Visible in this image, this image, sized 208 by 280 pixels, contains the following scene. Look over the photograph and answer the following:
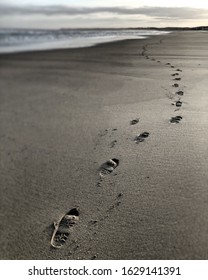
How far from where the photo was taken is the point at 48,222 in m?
1.58

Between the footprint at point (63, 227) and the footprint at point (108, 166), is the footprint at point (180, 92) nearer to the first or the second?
the footprint at point (108, 166)

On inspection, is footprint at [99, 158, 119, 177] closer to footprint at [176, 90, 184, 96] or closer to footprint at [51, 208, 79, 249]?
footprint at [51, 208, 79, 249]

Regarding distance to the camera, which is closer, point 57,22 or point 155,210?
point 155,210

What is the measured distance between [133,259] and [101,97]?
1262mm

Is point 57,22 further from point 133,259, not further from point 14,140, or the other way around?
point 133,259

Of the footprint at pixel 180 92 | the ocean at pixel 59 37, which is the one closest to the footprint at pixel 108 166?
the footprint at pixel 180 92

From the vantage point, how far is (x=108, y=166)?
5.88ft

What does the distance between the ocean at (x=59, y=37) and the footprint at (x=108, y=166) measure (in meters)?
0.64

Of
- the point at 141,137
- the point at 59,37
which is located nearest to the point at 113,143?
the point at 141,137

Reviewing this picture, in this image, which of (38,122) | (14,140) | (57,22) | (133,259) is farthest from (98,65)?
(133,259)

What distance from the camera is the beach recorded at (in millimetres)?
1448

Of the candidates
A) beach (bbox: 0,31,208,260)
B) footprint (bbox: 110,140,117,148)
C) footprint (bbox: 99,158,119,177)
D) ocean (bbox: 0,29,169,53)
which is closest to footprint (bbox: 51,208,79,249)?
beach (bbox: 0,31,208,260)

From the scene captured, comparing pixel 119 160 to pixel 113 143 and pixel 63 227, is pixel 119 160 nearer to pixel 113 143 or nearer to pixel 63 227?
pixel 113 143

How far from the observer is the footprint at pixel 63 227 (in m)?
1.49
